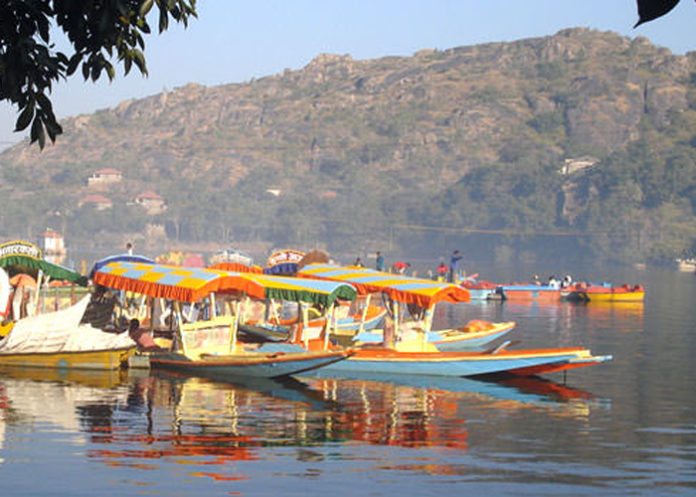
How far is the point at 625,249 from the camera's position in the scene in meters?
189

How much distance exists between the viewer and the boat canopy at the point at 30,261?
3053cm

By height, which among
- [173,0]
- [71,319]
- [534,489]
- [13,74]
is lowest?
[534,489]

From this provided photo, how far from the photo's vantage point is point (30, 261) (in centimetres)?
3055

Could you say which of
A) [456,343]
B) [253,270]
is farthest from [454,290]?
[253,270]

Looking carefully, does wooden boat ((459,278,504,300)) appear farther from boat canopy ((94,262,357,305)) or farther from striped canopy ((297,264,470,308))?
boat canopy ((94,262,357,305))

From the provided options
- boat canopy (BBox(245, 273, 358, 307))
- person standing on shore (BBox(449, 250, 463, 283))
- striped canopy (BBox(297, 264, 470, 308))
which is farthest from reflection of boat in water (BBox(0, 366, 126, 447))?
person standing on shore (BBox(449, 250, 463, 283))

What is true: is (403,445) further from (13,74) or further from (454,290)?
(13,74)

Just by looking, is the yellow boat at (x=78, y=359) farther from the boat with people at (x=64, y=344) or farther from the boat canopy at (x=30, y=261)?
the boat canopy at (x=30, y=261)

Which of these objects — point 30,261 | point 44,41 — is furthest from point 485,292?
point 44,41

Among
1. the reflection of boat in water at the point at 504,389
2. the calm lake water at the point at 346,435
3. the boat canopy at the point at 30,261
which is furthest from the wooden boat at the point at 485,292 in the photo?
the reflection of boat in water at the point at 504,389

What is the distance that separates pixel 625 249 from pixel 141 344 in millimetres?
167101

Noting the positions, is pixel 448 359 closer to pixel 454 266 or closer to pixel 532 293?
pixel 454 266

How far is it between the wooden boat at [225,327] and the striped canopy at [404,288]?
5.79 ft

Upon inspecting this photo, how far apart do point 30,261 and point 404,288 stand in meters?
9.56
